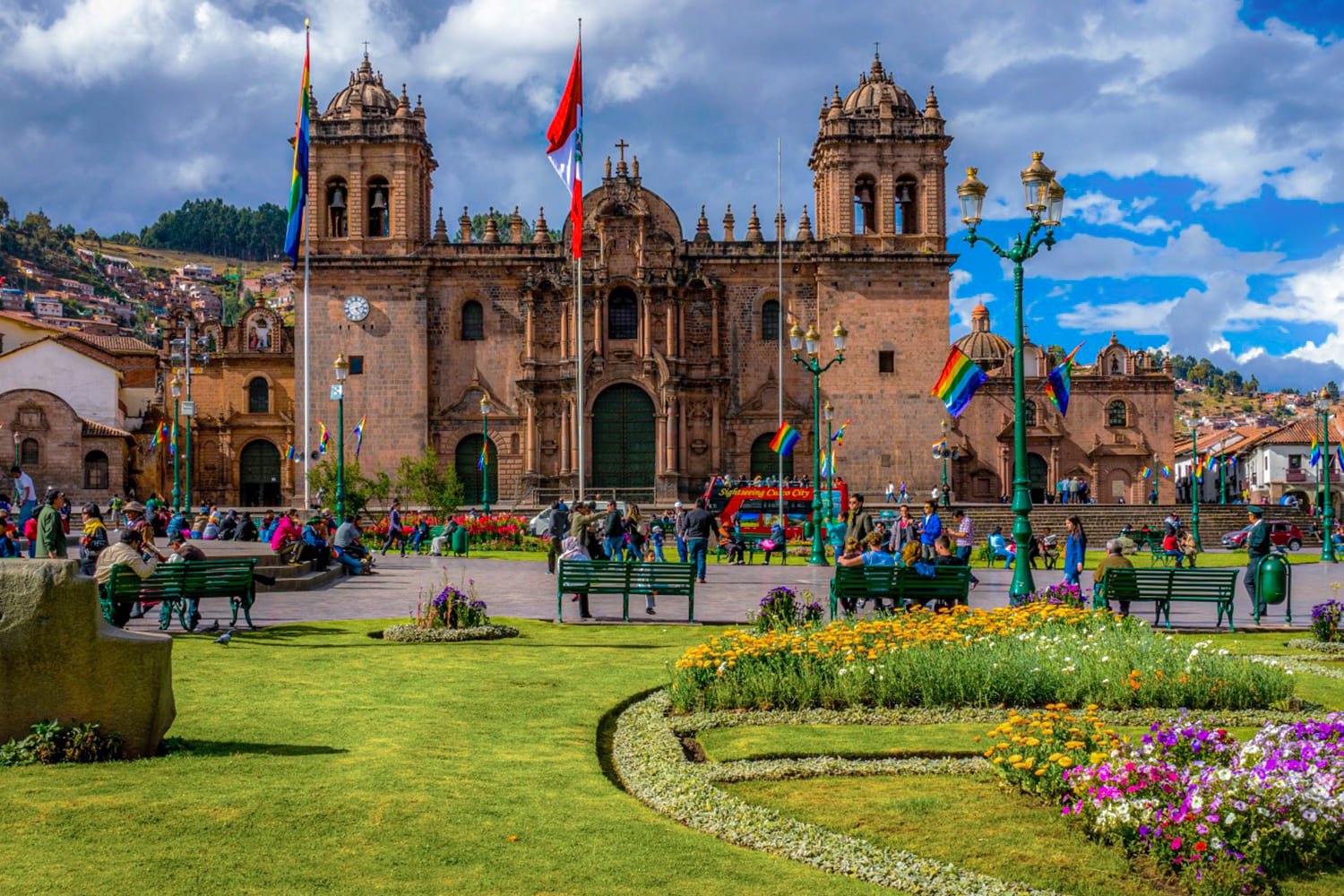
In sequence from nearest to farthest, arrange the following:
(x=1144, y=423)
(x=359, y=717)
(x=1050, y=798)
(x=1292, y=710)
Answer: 1. (x=1050, y=798)
2. (x=359, y=717)
3. (x=1292, y=710)
4. (x=1144, y=423)

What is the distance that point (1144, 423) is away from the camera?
168 feet

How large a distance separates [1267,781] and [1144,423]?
161 feet

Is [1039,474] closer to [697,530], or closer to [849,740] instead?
[697,530]

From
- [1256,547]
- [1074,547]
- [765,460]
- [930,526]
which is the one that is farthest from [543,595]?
[765,460]

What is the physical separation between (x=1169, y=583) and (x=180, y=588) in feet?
37.9

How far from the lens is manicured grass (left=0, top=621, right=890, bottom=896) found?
516 cm


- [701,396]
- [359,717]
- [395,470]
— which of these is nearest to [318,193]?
[395,470]

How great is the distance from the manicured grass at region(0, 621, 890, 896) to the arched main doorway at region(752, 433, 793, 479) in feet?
113

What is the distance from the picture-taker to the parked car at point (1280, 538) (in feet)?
114

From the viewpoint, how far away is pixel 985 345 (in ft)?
182

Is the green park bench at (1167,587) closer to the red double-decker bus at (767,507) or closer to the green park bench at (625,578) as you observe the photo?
the green park bench at (625,578)

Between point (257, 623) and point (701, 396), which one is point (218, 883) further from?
point (701, 396)

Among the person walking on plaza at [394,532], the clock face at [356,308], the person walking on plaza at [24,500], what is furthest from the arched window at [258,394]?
the person walking on plaza at [394,532]

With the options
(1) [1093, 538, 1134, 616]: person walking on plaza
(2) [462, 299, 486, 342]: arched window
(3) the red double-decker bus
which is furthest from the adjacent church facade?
(1) [1093, 538, 1134, 616]: person walking on plaza
